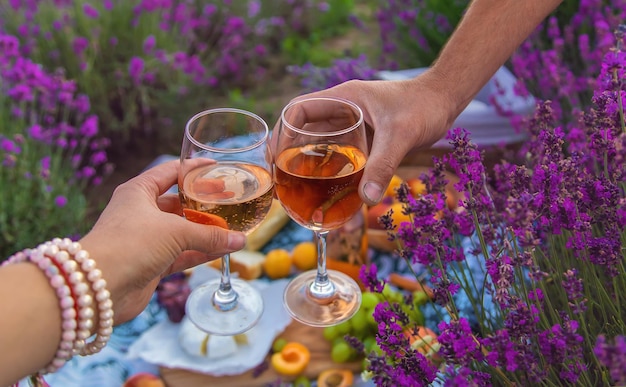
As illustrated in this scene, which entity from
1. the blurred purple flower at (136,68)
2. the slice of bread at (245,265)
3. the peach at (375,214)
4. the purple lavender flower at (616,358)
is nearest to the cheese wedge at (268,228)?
the slice of bread at (245,265)

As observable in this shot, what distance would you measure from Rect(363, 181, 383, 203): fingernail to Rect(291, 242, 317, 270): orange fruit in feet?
2.29

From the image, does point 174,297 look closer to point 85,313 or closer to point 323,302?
point 323,302

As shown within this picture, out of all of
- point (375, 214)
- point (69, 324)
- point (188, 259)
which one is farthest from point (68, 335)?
point (375, 214)

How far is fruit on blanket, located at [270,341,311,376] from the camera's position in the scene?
1754 mm

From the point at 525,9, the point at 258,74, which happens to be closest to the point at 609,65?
the point at 525,9

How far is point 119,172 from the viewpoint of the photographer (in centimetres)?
411

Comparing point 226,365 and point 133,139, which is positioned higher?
point 226,365

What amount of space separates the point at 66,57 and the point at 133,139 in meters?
0.65

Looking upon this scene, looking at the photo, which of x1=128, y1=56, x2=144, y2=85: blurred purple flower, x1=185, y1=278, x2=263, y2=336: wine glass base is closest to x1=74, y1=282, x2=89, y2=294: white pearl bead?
x1=185, y1=278, x2=263, y2=336: wine glass base

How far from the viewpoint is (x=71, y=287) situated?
3.70 feet

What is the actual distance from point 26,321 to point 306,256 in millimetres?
1142

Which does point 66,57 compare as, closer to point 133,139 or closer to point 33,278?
point 133,139

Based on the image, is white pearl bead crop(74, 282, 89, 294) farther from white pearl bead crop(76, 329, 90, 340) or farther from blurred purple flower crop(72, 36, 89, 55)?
blurred purple flower crop(72, 36, 89, 55)

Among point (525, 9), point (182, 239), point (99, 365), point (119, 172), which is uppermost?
point (525, 9)
